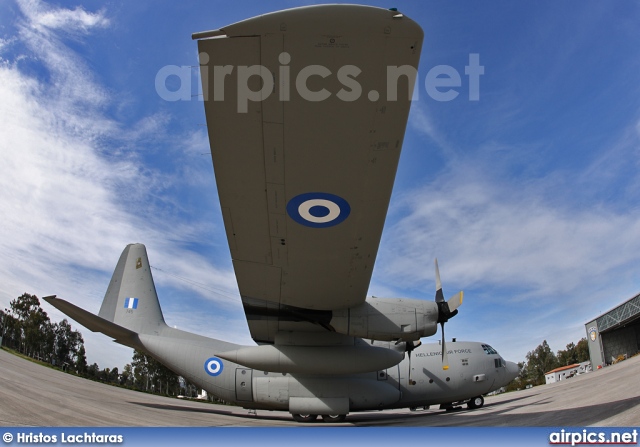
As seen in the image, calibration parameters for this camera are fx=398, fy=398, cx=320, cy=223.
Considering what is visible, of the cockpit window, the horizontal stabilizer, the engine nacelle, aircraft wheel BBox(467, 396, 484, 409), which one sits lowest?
aircraft wheel BBox(467, 396, 484, 409)

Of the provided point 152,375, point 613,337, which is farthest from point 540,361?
point 152,375

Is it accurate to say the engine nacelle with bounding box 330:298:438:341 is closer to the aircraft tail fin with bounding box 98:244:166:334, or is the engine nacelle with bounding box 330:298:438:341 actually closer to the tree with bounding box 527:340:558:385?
the aircraft tail fin with bounding box 98:244:166:334

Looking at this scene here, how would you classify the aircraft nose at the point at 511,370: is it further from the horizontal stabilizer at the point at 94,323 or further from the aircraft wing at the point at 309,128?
the horizontal stabilizer at the point at 94,323

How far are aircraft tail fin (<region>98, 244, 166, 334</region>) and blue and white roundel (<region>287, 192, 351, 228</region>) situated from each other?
39.2 ft

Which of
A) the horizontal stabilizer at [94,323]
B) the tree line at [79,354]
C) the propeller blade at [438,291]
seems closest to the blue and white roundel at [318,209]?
the propeller blade at [438,291]

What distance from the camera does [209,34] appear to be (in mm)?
4461

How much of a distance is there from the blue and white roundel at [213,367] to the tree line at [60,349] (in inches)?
1490

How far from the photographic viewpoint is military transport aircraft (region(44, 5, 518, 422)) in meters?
4.59

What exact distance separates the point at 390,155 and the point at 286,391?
435 inches

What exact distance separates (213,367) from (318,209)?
1087cm

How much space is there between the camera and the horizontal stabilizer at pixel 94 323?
1197 cm

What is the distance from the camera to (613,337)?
46.7 m

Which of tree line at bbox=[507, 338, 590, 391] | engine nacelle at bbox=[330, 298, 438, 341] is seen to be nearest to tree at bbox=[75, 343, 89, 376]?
engine nacelle at bbox=[330, 298, 438, 341]

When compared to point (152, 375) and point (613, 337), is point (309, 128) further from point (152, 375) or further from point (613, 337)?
point (152, 375)
